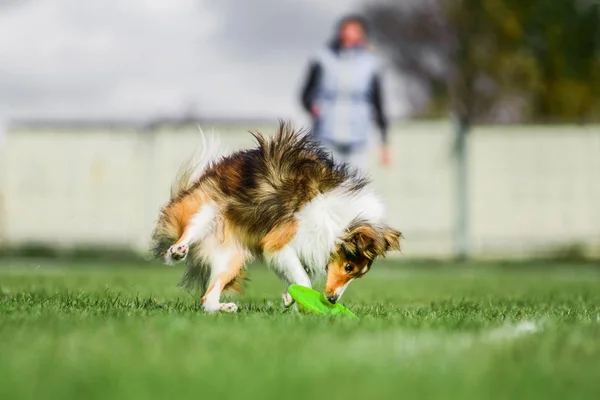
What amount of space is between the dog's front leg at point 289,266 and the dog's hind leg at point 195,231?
0.49m

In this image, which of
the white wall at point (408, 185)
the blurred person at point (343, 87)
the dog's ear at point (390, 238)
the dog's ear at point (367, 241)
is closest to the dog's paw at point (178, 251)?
the dog's ear at point (367, 241)

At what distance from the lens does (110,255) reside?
23297 millimetres

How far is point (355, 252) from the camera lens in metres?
7.45

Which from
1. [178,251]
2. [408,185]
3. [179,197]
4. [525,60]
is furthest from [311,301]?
[525,60]

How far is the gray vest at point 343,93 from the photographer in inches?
514

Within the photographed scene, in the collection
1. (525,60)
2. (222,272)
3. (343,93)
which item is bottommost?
(222,272)

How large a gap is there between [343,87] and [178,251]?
244 inches

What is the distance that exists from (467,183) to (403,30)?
22.0 metres

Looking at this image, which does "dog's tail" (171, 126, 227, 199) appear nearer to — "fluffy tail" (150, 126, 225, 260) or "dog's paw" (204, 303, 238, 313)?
"fluffy tail" (150, 126, 225, 260)

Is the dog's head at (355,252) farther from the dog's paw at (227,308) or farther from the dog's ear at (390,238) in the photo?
the dog's paw at (227,308)

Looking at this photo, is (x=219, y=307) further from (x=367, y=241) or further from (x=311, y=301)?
(x=367, y=241)

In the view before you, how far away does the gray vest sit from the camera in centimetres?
1306

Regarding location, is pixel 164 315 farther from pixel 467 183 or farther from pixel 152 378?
pixel 467 183

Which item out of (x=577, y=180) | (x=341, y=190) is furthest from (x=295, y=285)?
(x=577, y=180)
